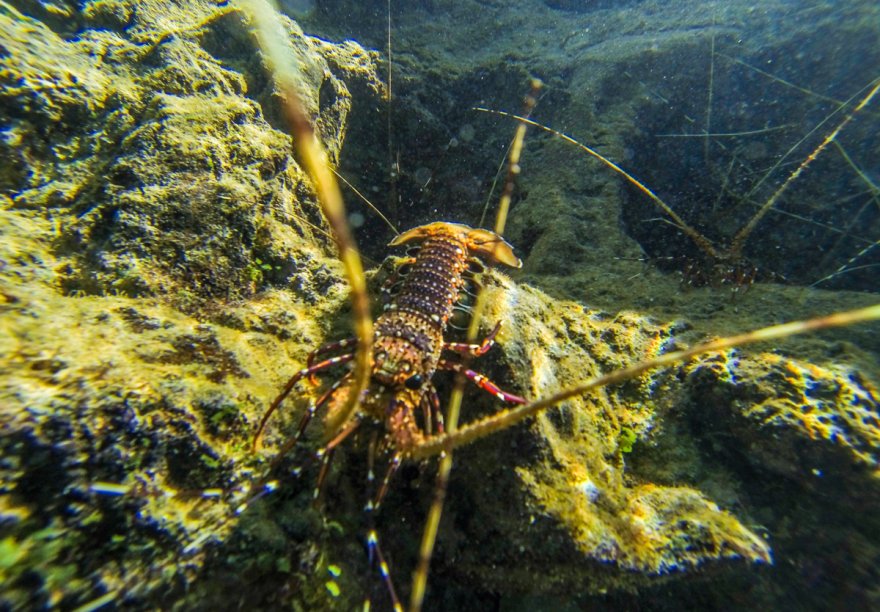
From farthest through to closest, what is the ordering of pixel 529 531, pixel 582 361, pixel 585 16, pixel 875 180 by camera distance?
pixel 585 16
pixel 875 180
pixel 582 361
pixel 529 531

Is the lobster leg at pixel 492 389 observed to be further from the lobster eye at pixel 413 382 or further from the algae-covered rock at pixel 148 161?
the algae-covered rock at pixel 148 161

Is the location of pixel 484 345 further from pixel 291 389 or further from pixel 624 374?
pixel 624 374

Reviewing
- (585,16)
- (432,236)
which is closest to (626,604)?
(432,236)

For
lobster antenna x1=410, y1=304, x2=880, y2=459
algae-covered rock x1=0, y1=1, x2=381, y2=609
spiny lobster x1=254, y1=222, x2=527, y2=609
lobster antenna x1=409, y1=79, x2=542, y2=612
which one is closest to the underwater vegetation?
algae-covered rock x1=0, y1=1, x2=381, y2=609

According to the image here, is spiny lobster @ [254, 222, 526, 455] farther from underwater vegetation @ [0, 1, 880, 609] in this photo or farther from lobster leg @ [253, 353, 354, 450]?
underwater vegetation @ [0, 1, 880, 609]

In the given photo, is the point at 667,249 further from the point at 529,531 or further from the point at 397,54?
the point at 397,54
